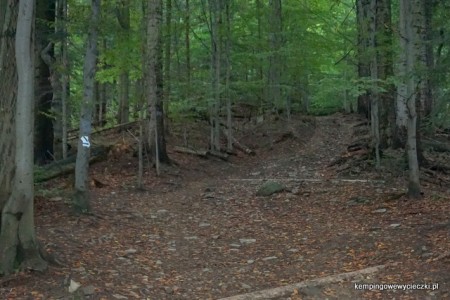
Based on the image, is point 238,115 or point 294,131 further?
point 238,115

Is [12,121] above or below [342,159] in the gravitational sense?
above

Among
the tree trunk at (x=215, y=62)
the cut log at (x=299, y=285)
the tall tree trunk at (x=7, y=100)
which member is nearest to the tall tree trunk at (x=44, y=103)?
the tree trunk at (x=215, y=62)

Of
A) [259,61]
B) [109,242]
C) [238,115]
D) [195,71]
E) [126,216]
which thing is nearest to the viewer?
[109,242]

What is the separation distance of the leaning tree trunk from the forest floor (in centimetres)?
29

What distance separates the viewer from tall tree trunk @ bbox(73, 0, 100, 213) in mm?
8875

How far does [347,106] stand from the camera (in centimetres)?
3219

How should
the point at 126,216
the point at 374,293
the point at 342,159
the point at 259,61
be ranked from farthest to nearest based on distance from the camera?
the point at 259,61
the point at 342,159
the point at 126,216
the point at 374,293

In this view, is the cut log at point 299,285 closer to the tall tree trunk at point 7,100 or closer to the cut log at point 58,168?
the tall tree trunk at point 7,100

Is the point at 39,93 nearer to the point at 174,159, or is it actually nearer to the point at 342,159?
the point at 174,159

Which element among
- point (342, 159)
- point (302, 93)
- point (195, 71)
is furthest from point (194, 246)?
point (302, 93)

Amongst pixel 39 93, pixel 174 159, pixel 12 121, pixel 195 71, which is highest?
pixel 195 71

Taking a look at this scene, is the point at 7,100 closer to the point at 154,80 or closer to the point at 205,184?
the point at 154,80

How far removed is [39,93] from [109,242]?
6568mm

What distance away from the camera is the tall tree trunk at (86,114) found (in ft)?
29.1
